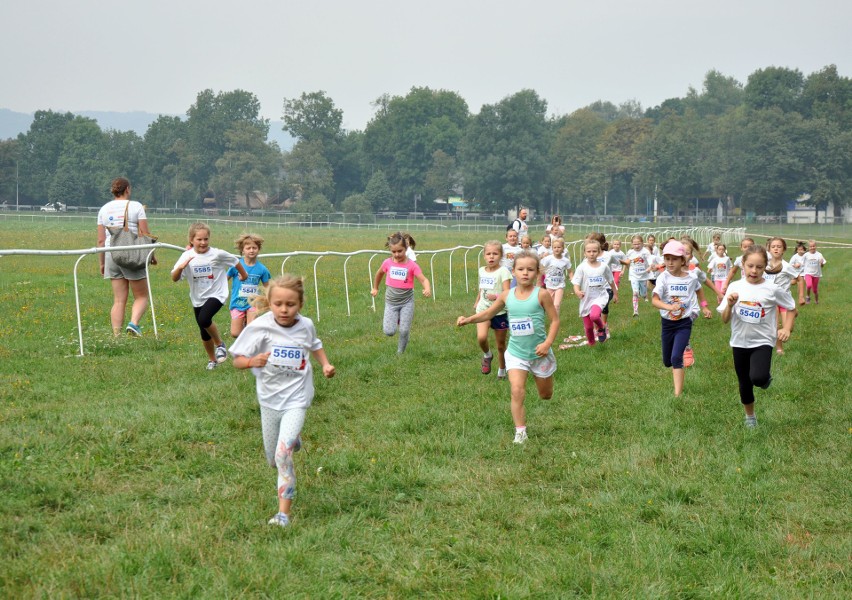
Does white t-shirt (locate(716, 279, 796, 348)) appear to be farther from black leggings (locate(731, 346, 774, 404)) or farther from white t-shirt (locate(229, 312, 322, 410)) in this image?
white t-shirt (locate(229, 312, 322, 410))

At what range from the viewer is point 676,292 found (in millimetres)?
10586

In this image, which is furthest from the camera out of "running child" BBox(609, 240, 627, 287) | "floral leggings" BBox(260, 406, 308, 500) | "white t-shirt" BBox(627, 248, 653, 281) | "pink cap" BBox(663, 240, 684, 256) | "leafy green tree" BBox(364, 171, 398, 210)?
"leafy green tree" BBox(364, 171, 398, 210)

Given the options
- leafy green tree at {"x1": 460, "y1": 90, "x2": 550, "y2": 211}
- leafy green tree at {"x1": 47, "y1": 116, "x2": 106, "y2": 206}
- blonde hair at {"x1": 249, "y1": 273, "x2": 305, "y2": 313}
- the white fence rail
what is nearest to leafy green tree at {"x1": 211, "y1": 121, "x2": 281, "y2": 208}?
leafy green tree at {"x1": 47, "y1": 116, "x2": 106, "y2": 206}

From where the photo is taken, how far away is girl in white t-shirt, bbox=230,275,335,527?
20.5 ft

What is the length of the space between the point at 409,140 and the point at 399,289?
112 metres

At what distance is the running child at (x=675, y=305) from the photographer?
34.1 ft

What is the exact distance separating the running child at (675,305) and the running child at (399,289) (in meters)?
3.42

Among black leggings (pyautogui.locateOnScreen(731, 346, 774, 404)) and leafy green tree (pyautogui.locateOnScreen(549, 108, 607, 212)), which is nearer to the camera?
black leggings (pyautogui.locateOnScreen(731, 346, 774, 404))

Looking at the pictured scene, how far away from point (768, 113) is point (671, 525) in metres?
110

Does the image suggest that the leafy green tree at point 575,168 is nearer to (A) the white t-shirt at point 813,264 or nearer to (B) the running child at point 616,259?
(A) the white t-shirt at point 813,264

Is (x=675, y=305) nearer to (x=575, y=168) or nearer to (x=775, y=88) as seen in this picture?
(x=575, y=168)

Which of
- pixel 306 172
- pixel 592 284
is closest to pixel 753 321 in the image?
pixel 592 284

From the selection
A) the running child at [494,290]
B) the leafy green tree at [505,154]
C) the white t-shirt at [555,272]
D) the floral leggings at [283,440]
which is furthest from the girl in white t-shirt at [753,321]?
the leafy green tree at [505,154]

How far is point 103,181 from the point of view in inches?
4380
